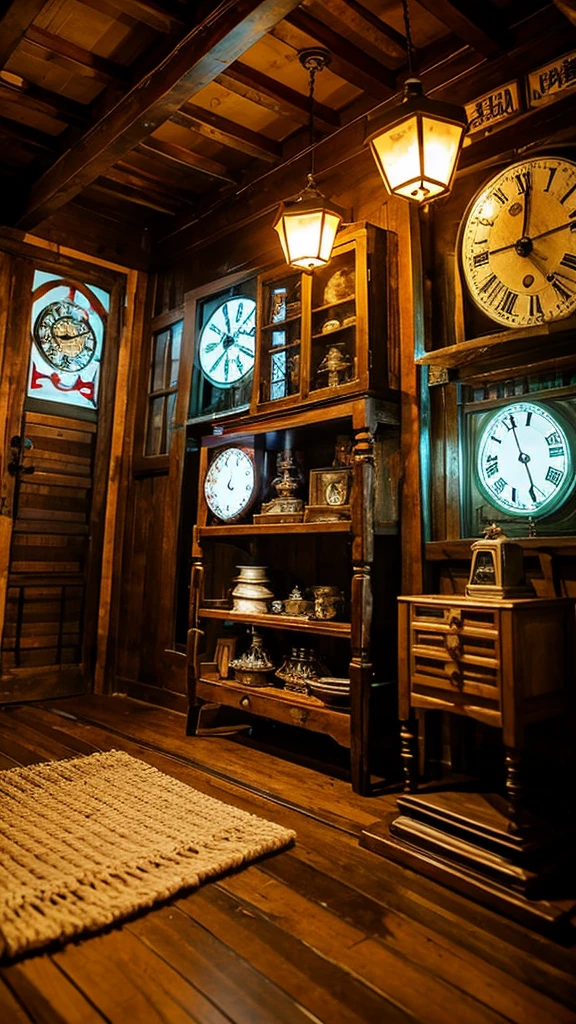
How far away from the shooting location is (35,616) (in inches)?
169

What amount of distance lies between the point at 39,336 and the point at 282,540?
2.38m

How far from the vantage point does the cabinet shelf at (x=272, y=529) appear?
2.79 m

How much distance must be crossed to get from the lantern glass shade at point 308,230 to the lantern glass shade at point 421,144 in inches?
21.5

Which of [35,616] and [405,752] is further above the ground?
[35,616]

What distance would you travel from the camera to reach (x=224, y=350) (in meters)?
4.07

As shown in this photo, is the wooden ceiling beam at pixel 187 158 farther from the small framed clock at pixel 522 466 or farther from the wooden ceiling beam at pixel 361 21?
the small framed clock at pixel 522 466

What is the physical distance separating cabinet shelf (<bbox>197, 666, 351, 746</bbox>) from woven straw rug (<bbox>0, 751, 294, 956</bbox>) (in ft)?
1.80

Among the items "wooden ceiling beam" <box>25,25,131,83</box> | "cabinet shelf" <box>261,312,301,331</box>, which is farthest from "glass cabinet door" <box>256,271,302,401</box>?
"wooden ceiling beam" <box>25,25,131,83</box>

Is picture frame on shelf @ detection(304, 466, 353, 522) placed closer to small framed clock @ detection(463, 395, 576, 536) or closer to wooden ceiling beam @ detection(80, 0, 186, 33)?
small framed clock @ detection(463, 395, 576, 536)

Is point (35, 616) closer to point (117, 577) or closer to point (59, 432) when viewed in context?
point (117, 577)

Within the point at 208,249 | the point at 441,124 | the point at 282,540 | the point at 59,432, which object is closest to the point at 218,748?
the point at 282,540

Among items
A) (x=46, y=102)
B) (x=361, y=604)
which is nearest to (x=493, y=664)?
(x=361, y=604)

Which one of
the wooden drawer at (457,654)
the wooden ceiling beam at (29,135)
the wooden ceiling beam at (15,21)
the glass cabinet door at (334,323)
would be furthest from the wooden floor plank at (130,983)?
the wooden ceiling beam at (29,135)

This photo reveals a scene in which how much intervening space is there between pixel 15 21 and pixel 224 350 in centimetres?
192
